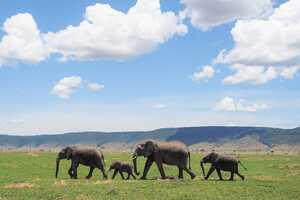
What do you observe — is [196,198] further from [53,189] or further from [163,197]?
[53,189]

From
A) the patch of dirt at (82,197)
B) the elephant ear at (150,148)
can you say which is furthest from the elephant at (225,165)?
the patch of dirt at (82,197)

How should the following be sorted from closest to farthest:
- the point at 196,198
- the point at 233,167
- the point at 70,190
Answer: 1. the point at 196,198
2. the point at 70,190
3. the point at 233,167

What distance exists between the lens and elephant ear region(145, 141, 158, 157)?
39531 millimetres

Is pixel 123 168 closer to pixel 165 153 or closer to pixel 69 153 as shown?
pixel 165 153

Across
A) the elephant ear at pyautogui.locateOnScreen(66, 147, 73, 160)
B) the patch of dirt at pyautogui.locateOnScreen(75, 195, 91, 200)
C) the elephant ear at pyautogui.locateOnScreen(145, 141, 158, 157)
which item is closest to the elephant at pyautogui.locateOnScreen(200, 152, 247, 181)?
the elephant ear at pyautogui.locateOnScreen(145, 141, 158, 157)

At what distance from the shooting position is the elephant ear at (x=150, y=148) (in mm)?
39531

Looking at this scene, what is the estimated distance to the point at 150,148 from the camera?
39625 millimetres

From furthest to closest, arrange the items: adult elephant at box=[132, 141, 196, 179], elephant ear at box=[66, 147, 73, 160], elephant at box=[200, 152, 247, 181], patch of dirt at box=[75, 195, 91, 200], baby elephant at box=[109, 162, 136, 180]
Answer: baby elephant at box=[109, 162, 136, 180] < elephant ear at box=[66, 147, 73, 160] < adult elephant at box=[132, 141, 196, 179] < elephant at box=[200, 152, 247, 181] < patch of dirt at box=[75, 195, 91, 200]

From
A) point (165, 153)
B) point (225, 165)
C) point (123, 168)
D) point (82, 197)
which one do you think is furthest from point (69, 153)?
point (82, 197)

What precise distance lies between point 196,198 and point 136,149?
1538 cm

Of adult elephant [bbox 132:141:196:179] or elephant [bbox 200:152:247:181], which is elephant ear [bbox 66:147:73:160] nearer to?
adult elephant [bbox 132:141:196:179]

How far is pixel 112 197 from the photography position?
83.6 feet

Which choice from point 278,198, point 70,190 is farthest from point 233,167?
point 70,190

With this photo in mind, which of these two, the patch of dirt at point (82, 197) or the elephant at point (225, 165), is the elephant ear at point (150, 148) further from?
the patch of dirt at point (82, 197)
